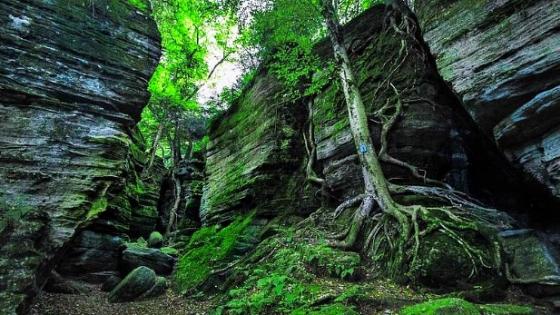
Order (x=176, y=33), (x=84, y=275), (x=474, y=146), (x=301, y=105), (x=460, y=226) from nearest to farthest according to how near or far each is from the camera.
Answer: (x=460, y=226), (x=474, y=146), (x=84, y=275), (x=301, y=105), (x=176, y=33)

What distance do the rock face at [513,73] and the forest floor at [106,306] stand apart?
25.8 ft

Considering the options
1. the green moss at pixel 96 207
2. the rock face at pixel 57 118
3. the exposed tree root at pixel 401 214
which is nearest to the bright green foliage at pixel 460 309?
the exposed tree root at pixel 401 214

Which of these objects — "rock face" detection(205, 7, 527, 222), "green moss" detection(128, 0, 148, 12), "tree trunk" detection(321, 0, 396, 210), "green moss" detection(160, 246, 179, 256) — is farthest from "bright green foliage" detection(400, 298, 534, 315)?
"green moss" detection(128, 0, 148, 12)

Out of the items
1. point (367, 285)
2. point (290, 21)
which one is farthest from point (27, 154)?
point (290, 21)

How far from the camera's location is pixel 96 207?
7758mm

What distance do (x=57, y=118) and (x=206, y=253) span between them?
6.43 meters

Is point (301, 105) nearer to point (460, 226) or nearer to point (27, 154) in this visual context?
point (460, 226)

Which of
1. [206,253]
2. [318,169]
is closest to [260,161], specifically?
[318,169]

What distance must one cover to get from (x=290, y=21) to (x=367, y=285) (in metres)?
9.11

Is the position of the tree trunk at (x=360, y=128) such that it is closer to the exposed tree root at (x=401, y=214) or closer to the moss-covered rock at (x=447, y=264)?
the exposed tree root at (x=401, y=214)

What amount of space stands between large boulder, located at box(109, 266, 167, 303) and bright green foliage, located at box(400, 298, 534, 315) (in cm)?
784

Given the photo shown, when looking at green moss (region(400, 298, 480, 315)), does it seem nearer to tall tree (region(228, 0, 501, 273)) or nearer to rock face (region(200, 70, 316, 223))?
tall tree (region(228, 0, 501, 273))

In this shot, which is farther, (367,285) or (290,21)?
(290,21)

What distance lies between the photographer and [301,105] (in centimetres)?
1362
